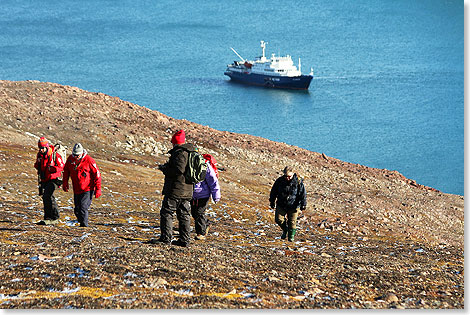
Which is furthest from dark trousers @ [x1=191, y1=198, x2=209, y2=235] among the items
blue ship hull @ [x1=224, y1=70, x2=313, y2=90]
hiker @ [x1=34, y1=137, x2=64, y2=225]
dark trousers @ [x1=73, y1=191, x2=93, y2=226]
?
blue ship hull @ [x1=224, y1=70, x2=313, y2=90]

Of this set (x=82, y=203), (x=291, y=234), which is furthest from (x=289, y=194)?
(x=82, y=203)

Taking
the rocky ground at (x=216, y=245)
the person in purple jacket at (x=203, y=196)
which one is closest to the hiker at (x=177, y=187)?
the rocky ground at (x=216, y=245)

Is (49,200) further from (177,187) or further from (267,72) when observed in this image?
(267,72)

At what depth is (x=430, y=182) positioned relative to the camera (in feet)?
194

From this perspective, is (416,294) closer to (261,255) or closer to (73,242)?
(261,255)

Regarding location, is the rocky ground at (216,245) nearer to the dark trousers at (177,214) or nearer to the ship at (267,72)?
the dark trousers at (177,214)

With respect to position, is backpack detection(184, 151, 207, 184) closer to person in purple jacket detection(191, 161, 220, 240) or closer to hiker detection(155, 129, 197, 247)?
hiker detection(155, 129, 197, 247)

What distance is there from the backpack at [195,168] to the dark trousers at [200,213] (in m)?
1.65

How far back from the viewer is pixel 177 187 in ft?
34.7

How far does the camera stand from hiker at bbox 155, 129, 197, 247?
33.9ft

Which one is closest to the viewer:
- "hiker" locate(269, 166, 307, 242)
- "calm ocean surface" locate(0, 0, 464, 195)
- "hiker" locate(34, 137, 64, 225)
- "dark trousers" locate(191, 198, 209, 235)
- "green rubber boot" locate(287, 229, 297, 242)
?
"dark trousers" locate(191, 198, 209, 235)

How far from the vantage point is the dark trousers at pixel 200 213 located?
1225 centimetres

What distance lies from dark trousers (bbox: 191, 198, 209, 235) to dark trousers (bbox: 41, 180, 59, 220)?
3.02 m

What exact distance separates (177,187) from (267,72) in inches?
4155
